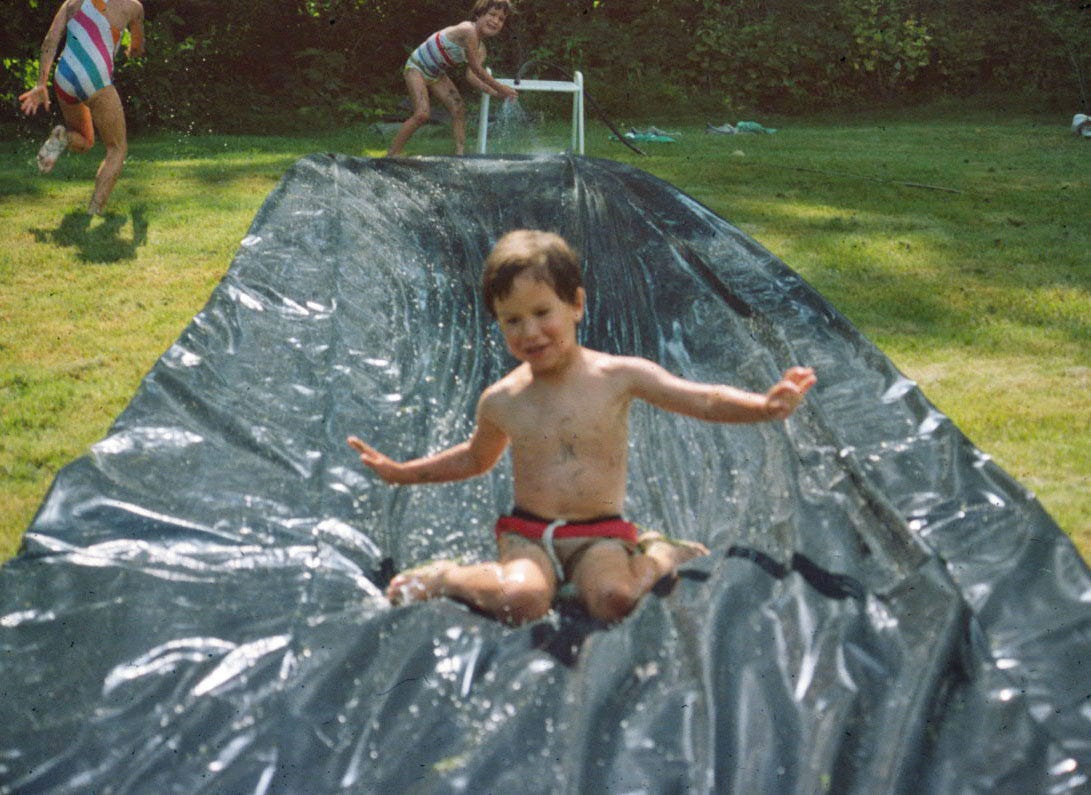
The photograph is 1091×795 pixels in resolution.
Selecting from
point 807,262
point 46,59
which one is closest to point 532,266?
point 807,262

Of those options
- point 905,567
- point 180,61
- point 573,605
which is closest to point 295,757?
point 573,605

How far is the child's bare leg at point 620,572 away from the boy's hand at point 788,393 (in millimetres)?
383

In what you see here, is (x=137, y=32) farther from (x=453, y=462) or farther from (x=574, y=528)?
(x=574, y=528)

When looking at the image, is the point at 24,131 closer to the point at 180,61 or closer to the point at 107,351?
the point at 180,61

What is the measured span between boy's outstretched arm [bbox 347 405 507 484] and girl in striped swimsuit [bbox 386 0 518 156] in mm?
5623

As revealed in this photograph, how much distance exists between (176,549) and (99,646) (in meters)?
0.42

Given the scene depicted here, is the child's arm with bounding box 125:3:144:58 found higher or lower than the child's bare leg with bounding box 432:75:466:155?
higher

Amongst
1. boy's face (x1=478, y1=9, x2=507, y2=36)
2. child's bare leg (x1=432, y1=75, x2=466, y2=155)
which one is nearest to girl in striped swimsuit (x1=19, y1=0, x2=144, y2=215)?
child's bare leg (x1=432, y1=75, x2=466, y2=155)

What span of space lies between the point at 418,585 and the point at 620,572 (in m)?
0.42

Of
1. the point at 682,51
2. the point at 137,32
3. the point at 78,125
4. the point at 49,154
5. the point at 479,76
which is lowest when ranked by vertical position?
the point at 49,154

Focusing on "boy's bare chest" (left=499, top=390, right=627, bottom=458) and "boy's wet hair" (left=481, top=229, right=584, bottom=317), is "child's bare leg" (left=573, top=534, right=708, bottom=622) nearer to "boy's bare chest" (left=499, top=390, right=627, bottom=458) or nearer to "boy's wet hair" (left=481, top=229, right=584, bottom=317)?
"boy's bare chest" (left=499, top=390, right=627, bottom=458)

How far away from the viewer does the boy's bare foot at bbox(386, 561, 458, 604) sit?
250 centimetres

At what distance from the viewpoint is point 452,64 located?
8508 mm

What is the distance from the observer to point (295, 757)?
1.95m
